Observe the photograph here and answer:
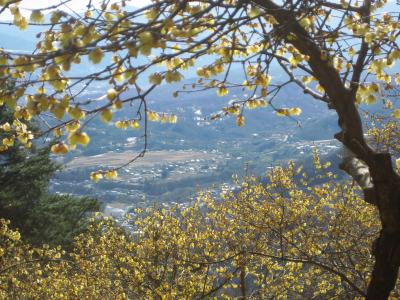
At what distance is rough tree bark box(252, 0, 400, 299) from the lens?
441cm

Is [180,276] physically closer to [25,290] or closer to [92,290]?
[92,290]

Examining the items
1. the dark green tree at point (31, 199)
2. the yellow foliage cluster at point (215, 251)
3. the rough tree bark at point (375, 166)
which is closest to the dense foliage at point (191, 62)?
the rough tree bark at point (375, 166)

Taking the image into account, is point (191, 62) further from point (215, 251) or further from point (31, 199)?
point (31, 199)

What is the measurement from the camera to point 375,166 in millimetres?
4488

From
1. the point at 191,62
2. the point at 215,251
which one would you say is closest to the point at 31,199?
the point at 215,251

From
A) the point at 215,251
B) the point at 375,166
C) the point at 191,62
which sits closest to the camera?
the point at 191,62

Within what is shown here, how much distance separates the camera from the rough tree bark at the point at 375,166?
441 centimetres

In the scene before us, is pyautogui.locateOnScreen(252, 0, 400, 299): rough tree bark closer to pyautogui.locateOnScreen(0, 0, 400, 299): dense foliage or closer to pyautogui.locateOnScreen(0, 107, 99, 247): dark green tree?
pyautogui.locateOnScreen(0, 0, 400, 299): dense foliage

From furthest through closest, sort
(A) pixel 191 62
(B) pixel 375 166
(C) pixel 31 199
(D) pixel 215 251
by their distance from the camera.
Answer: (C) pixel 31 199 → (D) pixel 215 251 → (B) pixel 375 166 → (A) pixel 191 62

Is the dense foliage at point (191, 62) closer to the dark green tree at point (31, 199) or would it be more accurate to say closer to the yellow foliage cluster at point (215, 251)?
the yellow foliage cluster at point (215, 251)

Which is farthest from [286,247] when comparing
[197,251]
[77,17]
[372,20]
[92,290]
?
[77,17]

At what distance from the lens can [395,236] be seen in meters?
4.42

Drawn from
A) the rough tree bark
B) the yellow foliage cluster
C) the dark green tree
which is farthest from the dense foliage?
the dark green tree

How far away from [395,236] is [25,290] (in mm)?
7586
